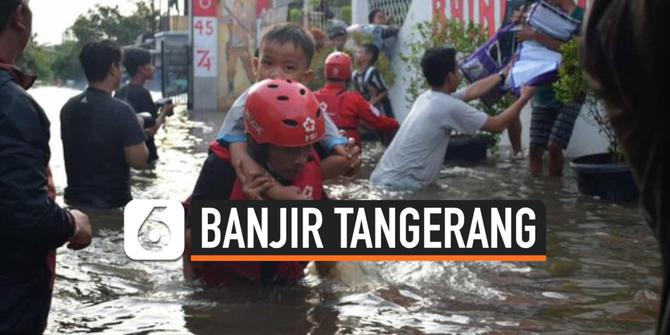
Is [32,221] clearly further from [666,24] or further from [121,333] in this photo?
[666,24]

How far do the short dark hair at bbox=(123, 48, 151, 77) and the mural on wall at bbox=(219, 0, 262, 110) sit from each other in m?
13.7

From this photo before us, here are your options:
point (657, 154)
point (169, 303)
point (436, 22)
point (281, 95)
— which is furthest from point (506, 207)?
point (436, 22)

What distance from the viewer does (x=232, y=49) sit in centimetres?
2488

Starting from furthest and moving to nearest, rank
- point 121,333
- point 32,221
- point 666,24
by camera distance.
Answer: point 121,333 < point 32,221 < point 666,24

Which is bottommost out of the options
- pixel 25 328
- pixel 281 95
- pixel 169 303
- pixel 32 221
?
pixel 169 303

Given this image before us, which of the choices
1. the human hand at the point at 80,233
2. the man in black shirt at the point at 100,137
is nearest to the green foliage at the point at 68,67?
the man in black shirt at the point at 100,137

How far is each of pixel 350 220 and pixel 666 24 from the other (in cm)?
331

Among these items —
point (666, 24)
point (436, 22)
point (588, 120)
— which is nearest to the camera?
point (666, 24)

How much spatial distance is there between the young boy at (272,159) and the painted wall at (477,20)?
598 cm

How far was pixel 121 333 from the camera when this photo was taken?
14.1 ft

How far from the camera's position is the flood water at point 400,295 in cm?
439

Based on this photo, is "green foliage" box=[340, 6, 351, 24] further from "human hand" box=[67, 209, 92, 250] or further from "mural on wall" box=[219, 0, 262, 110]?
"human hand" box=[67, 209, 92, 250]

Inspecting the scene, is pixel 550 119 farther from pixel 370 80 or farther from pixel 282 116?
pixel 282 116

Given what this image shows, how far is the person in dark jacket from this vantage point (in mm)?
2914
